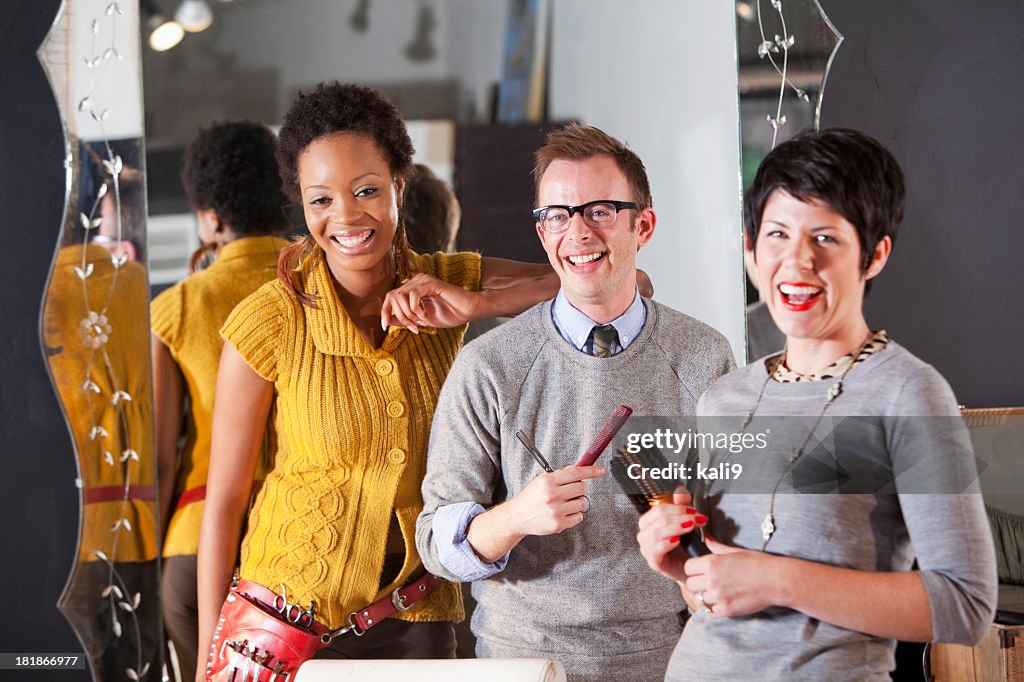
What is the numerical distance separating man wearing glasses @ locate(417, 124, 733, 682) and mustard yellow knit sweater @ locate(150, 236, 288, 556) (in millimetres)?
588

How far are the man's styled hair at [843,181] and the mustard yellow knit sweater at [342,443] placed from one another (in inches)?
26.9

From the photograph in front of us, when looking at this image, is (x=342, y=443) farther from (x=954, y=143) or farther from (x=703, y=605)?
(x=954, y=143)

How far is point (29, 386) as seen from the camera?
2.56m

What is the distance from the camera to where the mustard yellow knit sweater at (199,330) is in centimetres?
234

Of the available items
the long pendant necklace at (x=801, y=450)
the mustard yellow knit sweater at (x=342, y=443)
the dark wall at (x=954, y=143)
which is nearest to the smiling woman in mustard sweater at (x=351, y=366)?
the mustard yellow knit sweater at (x=342, y=443)

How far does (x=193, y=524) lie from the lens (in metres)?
2.41

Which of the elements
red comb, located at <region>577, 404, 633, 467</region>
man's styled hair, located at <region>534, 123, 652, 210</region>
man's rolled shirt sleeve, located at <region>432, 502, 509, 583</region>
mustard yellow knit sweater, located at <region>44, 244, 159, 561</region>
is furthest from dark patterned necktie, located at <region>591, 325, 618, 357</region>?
mustard yellow knit sweater, located at <region>44, 244, 159, 561</region>

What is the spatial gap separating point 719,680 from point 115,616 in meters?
1.51

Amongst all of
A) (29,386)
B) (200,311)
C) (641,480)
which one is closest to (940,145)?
(641,480)

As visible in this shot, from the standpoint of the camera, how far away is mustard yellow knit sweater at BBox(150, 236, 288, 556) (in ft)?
7.66

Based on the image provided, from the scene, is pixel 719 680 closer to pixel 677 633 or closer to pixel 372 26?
pixel 677 633

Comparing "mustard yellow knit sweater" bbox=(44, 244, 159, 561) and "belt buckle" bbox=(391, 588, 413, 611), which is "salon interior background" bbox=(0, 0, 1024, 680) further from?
"mustard yellow knit sweater" bbox=(44, 244, 159, 561)

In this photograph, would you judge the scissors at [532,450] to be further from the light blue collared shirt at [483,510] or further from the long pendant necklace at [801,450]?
the long pendant necklace at [801,450]

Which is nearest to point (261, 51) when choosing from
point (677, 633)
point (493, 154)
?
point (493, 154)
